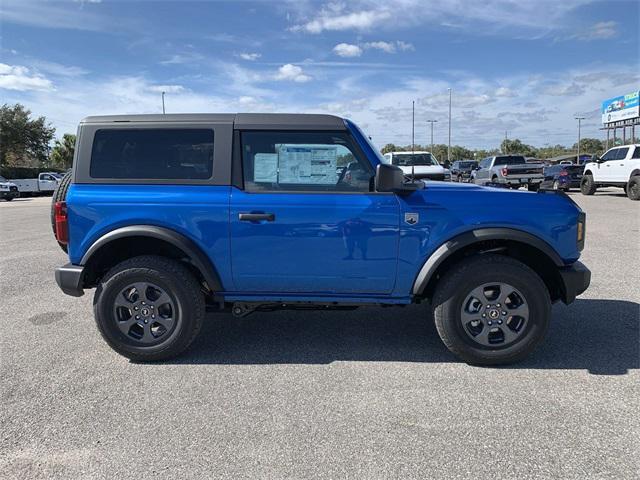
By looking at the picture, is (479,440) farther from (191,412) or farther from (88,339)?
(88,339)

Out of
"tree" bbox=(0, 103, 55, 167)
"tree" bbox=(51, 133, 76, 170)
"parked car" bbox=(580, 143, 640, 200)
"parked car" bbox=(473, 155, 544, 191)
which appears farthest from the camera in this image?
"tree" bbox=(51, 133, 76, 170)

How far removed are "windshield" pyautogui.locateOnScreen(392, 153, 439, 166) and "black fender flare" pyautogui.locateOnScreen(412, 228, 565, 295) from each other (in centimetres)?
1543

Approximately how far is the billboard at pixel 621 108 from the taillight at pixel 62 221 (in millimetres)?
55524

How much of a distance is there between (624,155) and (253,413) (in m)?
19.8

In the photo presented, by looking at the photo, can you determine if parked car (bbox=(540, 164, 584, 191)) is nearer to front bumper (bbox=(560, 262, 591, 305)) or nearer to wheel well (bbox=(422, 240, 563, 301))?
wheel well (bbox=(422, 240, 563, 301))

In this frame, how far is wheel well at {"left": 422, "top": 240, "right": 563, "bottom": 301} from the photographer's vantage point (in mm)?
3729

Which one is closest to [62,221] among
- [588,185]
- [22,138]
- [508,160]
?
[588,185]

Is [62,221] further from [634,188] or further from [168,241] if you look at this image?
[634,188]

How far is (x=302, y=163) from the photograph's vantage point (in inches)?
147

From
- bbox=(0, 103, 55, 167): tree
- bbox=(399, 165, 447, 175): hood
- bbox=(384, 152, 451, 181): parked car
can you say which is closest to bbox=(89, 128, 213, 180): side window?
bbox=(399, 165, 447, 175): hood

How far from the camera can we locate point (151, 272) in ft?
12.0

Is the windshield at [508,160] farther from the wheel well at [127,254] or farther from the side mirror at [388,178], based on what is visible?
the wheel well at [127,254]

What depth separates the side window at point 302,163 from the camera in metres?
3.68

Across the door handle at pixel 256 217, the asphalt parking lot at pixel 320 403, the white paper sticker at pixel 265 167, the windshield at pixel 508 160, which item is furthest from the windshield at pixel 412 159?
the door handle at pixel 256 217
